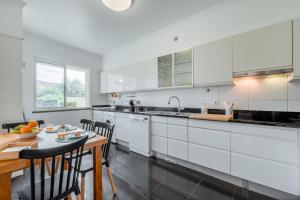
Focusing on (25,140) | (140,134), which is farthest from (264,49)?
(25,140)

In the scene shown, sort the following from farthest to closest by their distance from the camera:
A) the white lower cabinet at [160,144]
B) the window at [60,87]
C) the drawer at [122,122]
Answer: the window at [60,87]
the drawer at [122,122]
the white lower cabinet at [160,144]

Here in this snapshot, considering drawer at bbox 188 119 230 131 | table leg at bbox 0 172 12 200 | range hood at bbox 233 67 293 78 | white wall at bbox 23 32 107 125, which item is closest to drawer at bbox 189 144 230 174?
drawer at bbox 188 119 230 131

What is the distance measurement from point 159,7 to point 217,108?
6.26ft

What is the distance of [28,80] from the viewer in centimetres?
305

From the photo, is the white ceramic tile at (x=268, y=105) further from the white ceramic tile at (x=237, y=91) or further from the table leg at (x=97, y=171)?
the table leg at (x=97, y=171)

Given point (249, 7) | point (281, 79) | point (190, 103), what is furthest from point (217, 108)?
point (249, 7)

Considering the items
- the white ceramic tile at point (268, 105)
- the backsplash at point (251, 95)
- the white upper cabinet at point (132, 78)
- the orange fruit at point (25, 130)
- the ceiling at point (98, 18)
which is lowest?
the orange fruit at point (25, 130)

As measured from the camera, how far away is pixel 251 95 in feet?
6.80

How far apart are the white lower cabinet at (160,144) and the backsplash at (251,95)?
81 cm

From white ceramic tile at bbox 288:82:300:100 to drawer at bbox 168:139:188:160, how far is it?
4.93 feet

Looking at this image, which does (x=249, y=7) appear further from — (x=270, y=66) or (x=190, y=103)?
(x=190, y=103)

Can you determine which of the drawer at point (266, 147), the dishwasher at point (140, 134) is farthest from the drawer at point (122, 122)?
the drawer at point (266, 147)

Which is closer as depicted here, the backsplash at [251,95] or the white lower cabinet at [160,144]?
the backsplash at [251,95]

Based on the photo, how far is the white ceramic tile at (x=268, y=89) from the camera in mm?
1844
